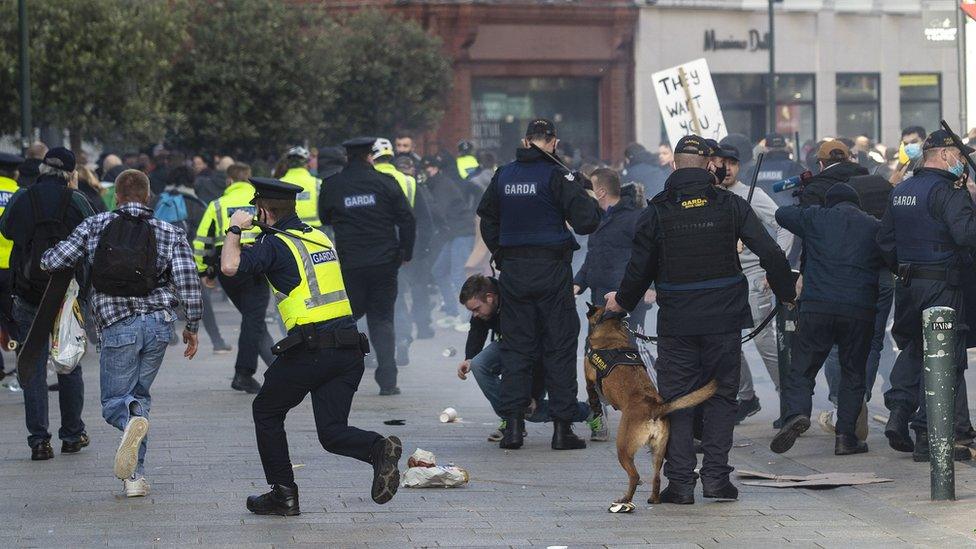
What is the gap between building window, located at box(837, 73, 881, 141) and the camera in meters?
38.0

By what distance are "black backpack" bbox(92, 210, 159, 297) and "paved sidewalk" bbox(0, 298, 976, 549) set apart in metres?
1.06

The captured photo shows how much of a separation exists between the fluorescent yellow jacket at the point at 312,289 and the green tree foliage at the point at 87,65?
16.4m

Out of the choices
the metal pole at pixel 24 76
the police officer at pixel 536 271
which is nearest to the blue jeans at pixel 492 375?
the police officer at pixel 536 271

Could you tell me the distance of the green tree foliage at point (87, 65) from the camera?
23.8 metres

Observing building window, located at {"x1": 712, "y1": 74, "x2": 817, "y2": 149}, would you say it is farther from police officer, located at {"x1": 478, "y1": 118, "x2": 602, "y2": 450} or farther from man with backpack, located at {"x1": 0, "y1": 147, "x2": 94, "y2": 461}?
man with backpack, located at {"x1": 0, "y1": 147, "x2": 94, "y2": 461}

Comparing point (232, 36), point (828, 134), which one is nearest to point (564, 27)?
point (828, 134)

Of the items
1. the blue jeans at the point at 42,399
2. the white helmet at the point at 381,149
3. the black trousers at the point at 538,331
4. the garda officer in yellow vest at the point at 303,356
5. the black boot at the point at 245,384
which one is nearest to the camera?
the garda officer in yellow vest at the point at 303,356

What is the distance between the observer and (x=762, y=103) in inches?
1448

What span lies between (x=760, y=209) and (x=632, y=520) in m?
3.90

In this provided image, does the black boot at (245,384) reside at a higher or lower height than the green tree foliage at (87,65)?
lower

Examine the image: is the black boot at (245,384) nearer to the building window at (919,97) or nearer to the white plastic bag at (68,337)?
the white plastic bag at (68,337)

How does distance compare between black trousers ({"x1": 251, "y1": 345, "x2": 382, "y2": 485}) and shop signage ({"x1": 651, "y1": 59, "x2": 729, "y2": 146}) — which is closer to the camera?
black trousers ({"x1": 251, "y1": 345, "x2": 382, "y2": 485})

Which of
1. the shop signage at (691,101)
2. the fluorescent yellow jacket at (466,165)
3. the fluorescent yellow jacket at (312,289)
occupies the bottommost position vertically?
the fluorescent yellow jacket at (312,289)

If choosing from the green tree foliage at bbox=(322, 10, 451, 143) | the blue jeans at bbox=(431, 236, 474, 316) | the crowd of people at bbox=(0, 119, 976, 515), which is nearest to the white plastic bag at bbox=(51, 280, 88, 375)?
the crowd of people at bbox=(0, 119, 976, 515)
